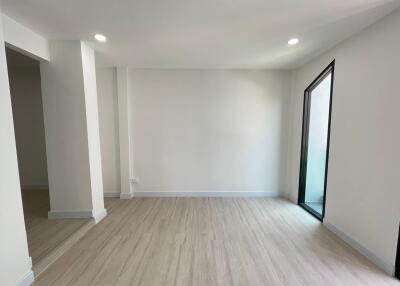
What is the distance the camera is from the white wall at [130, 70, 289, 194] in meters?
3.87

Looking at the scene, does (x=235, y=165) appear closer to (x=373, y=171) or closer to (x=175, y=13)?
(x=373, y=171)

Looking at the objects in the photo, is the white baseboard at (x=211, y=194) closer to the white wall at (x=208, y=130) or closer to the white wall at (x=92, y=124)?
the white wall at (x=208, y=130)

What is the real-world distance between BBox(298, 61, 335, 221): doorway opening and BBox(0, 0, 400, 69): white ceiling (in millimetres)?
797

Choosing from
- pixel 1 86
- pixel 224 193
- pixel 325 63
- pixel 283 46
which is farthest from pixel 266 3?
pixel 224 193

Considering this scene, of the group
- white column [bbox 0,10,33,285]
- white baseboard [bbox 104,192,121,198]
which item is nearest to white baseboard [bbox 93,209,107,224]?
white baseboard [bbox 104,192,121,198]

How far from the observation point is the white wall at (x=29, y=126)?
13.7 ft

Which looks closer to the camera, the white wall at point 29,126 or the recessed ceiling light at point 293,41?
the recessed ceiling light at point 293,41

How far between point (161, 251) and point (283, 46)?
315 centimetres

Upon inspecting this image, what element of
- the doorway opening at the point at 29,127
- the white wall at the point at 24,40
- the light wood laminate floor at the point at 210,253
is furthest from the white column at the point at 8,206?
the doorway opening at the point at 29,127

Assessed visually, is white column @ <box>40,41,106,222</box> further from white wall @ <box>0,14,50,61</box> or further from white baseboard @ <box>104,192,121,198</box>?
white baseboard @ <box>104,192,121,198</box>

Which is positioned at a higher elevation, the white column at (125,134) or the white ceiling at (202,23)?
the white ceiling at (202,23)

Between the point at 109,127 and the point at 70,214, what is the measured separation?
5.80ft

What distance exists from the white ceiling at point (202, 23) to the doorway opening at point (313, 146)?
797mm

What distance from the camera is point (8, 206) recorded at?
156 centimetres
